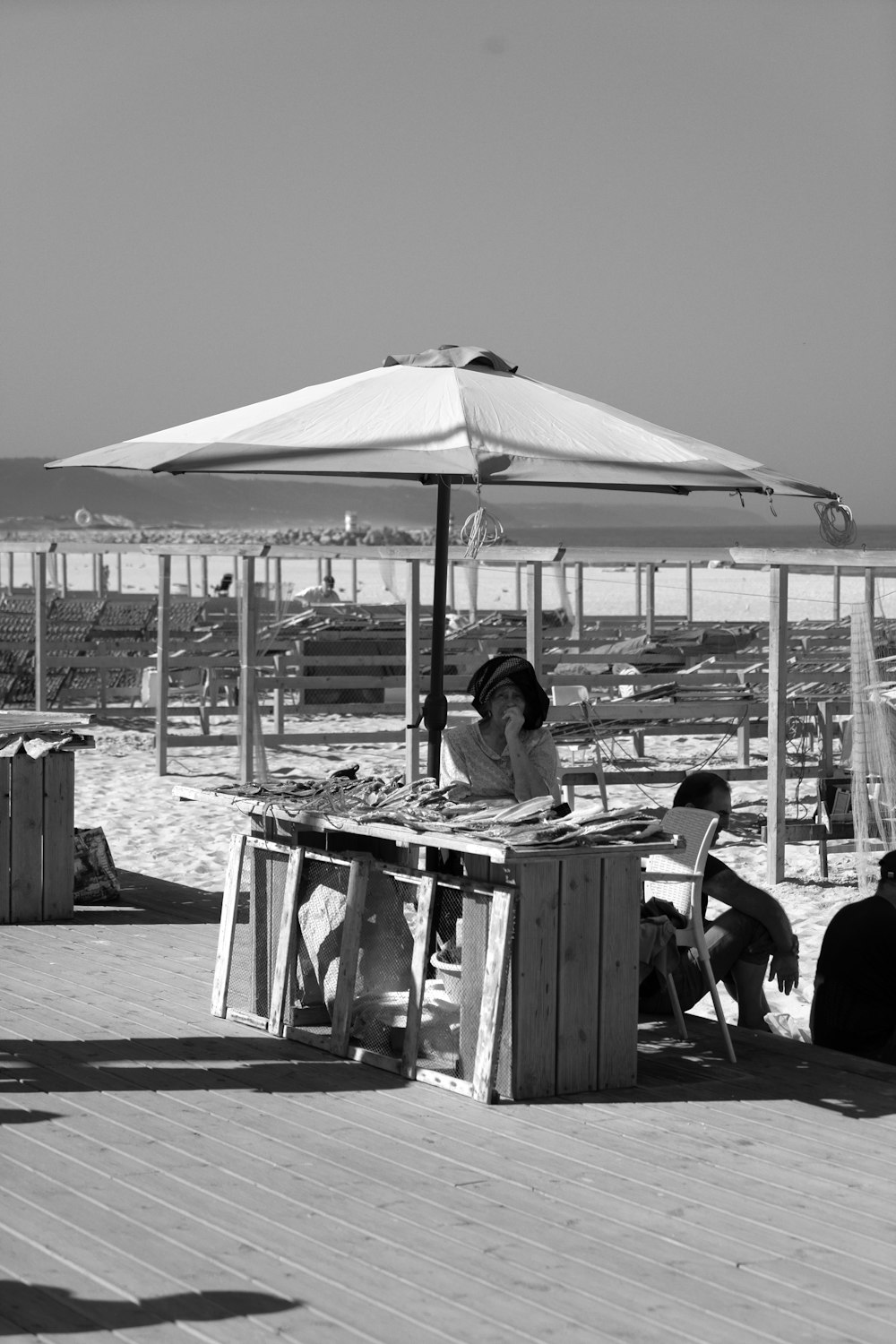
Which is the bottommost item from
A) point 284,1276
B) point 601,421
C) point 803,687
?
point 284,1276

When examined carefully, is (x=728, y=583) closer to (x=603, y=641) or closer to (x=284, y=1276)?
(x=603, y=641)

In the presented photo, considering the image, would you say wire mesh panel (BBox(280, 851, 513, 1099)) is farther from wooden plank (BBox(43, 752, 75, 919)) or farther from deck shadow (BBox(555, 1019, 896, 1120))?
wooden plank (BBox(43, 752, 75, 919))

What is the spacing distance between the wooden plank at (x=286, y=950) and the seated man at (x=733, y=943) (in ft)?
3.60

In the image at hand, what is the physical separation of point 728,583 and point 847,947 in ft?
164

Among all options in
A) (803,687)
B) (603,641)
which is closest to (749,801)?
(803,687)

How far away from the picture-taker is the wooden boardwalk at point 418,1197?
3.00m

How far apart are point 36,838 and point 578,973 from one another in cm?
316

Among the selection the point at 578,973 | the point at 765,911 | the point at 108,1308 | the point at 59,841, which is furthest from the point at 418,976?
the point at 59,841

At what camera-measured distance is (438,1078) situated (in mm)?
4527

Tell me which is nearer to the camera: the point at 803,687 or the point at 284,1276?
the point at 284,1276

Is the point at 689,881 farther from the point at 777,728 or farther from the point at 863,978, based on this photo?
the point at 777,728

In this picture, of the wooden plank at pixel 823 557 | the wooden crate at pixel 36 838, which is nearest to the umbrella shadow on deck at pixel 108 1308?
the wooden crate at pixel 36 838

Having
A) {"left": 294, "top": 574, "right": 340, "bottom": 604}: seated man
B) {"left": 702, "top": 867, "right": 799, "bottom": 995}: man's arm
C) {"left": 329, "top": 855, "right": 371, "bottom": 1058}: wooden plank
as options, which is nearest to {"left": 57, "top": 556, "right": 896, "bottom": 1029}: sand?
{"left": 702, "top": 867, "right": 799, "bottom": 995}: man's arm

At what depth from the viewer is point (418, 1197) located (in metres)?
3.63
